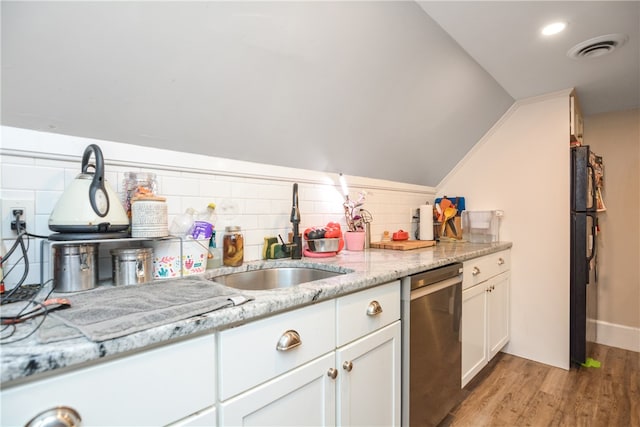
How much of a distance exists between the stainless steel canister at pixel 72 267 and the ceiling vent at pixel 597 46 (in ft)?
8.71

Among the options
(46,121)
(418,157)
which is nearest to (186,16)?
(46,121)

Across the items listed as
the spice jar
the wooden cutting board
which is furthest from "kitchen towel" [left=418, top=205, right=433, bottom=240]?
the spice jar

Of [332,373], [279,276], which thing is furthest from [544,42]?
[332,373]

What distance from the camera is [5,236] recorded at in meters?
0.99

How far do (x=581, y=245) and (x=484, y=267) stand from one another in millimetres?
796

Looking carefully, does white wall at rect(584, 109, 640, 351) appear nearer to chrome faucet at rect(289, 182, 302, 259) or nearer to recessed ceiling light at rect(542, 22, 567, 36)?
recessed ceiling light at rect(542, 22, 567, 36)

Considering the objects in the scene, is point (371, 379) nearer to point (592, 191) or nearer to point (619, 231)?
point (592, 191)

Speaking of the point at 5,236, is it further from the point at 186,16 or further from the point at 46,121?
the point at 186,16

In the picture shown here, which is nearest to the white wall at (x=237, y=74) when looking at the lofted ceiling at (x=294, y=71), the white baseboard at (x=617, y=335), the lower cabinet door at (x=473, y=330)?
the lofted ceiling at (x=294, y=71)

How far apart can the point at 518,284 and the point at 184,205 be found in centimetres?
266

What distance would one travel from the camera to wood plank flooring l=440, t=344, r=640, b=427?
1.82 metres

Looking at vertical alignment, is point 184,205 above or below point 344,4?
below

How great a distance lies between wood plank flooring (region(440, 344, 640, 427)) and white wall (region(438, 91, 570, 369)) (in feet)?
0.67

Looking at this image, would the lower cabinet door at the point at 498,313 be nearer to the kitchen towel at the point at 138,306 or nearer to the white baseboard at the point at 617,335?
the white baseboard at the point at 617,335
